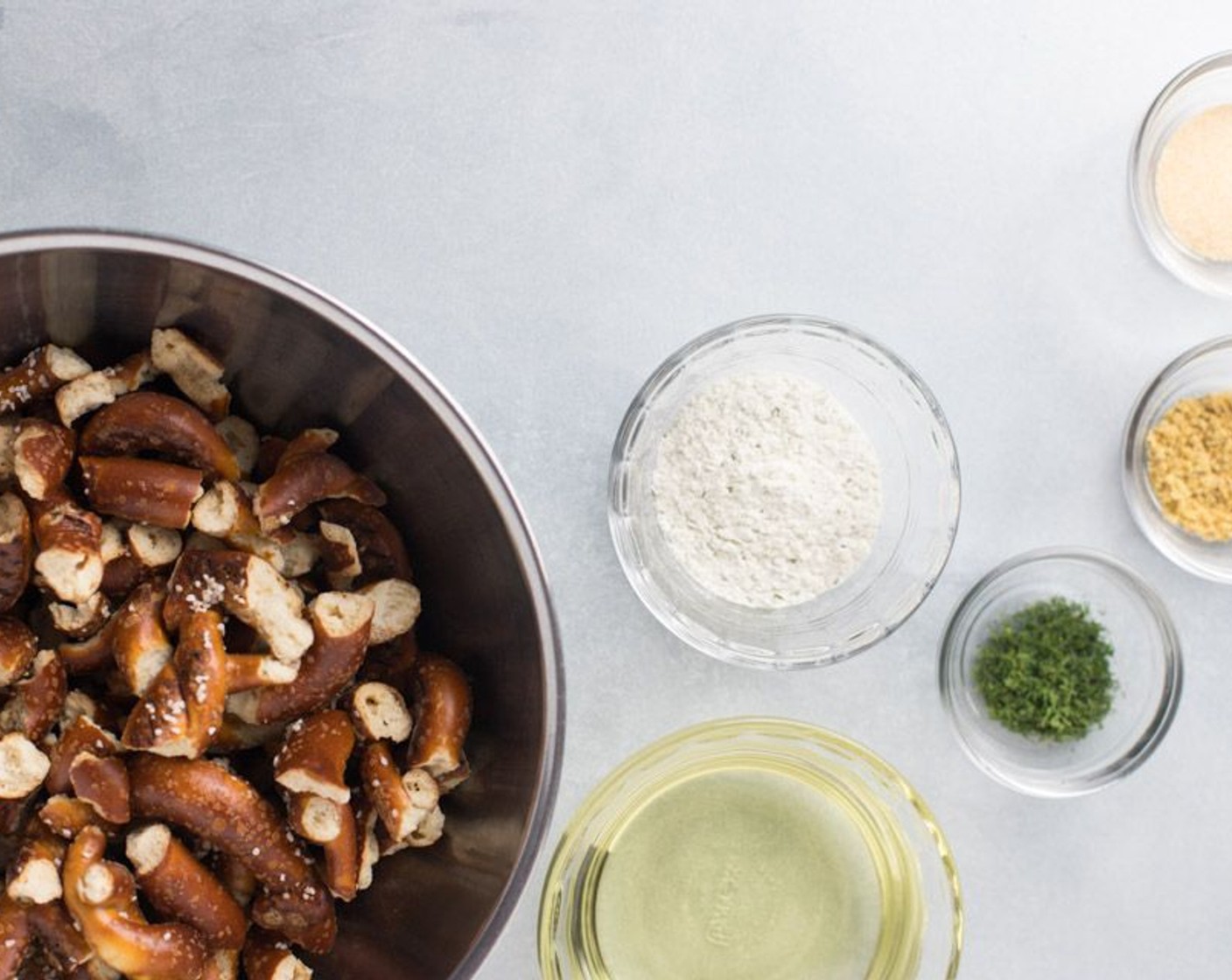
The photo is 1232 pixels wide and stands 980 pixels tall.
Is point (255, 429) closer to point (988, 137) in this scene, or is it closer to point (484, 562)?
point (484, 562)

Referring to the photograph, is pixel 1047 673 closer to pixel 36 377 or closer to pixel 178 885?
pixel 178 885

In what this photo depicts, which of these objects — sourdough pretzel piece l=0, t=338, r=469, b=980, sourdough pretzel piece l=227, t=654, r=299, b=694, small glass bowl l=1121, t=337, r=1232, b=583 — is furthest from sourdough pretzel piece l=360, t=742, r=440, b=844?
small glass bowl l=1121, t=337, r=1232, b=583

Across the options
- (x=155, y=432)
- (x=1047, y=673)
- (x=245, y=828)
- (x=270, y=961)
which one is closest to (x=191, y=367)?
(x=155, y=432)

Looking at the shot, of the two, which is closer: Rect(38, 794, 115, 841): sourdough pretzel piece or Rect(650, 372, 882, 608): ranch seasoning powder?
Rect(38, 794, 115, 841): sourdough pretzel piece

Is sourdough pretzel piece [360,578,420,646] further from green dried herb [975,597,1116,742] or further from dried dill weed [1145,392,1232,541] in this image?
dried dill weed [1145,392,1232,541]

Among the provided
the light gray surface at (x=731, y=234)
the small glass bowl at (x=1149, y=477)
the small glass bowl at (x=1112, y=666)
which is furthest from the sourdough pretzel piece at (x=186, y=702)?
the small glass bowl at (x=1149, y=477)

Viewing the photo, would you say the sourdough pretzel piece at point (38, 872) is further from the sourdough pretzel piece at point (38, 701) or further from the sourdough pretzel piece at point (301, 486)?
the sourdough pretzel piece at point (301, 486)
